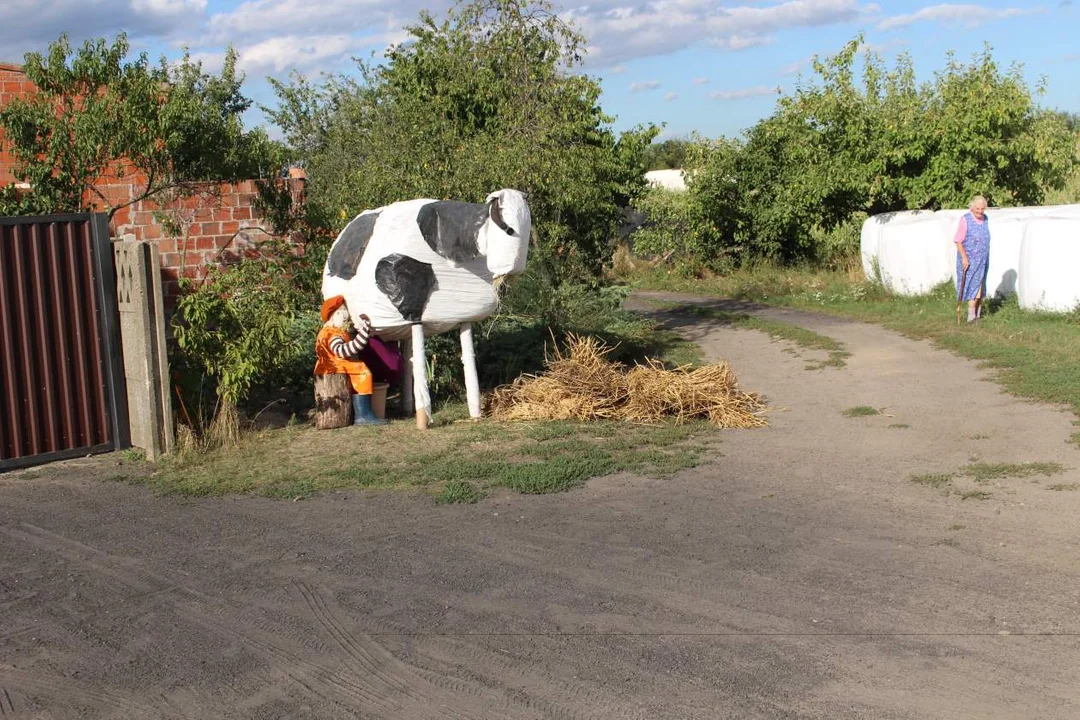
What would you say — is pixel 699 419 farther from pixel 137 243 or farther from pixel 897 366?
pixel 137 243

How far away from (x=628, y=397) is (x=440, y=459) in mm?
2289

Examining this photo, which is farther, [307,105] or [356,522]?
[307,105]

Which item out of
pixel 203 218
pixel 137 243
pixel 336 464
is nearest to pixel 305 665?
pixel 336 464

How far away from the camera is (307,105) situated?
30062mm

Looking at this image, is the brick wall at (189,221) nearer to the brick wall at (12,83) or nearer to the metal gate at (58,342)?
the brick wall at (12,83)

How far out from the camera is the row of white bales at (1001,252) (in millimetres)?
14820

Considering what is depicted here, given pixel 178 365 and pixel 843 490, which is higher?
pixel 178 365

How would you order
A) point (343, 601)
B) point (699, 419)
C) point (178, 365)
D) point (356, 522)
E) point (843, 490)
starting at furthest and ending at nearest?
point (699, 419) < point (178, 365) < point (843, 490) < point (356, 522) < point (343, 601)

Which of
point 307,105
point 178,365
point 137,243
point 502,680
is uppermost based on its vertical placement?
point 307,105

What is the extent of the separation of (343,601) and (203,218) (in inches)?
281

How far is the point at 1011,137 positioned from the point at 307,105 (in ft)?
60.0

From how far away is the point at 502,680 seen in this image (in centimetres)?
465

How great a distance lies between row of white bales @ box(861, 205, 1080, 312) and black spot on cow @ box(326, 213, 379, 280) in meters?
9.62

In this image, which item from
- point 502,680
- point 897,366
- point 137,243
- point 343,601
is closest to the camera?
point 502,680
